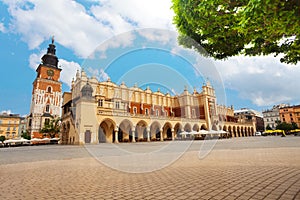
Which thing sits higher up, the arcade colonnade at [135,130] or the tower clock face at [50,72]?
the tower clock face at [50,72]

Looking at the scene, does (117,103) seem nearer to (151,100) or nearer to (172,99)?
(151,100)

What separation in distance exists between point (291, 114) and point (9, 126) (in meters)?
123

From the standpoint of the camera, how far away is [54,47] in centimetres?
6656

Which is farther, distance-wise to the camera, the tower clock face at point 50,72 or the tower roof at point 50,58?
the tower roof at point 50,58

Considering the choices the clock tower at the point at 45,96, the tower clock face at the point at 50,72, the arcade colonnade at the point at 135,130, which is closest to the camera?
the arcade colonnade at the point at 135,130

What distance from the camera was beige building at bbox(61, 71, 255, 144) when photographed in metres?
26.8

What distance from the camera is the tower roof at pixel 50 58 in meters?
62.2

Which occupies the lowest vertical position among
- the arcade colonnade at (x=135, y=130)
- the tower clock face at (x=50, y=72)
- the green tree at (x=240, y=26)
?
the arcade colonnade at (x=135, y=130)

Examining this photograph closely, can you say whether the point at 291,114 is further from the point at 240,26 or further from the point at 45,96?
the point at 45,96

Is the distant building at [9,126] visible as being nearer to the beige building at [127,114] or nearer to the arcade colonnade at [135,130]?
the beige building at [127,114]

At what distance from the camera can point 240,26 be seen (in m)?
3.66

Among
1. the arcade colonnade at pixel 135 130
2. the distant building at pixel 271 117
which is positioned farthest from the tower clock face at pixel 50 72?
the distant building at pixel 271 117

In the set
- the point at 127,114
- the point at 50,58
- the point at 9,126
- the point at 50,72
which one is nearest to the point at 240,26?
the point at 127,114

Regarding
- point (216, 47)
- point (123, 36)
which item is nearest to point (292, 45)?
point (216, 47)
